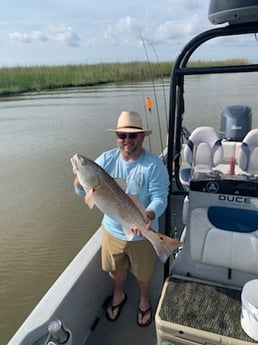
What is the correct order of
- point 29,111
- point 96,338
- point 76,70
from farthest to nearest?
point 76,70, point 29,111, point 96,338

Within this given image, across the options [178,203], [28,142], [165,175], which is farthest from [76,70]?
[165,175]

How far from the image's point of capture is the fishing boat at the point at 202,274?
5.49 feet

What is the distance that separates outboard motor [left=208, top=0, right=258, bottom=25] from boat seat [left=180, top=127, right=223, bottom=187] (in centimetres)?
89

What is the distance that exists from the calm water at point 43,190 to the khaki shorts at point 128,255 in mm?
1542

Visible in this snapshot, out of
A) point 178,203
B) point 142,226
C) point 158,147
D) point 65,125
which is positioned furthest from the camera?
point 65,125

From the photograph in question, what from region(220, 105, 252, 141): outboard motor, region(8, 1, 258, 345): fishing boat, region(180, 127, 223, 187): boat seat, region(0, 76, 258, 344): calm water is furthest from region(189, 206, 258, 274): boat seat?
region(220, 105, 252, 141): outboard motor

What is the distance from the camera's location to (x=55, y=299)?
1.86m

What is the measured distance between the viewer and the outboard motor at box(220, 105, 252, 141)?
4.24 m

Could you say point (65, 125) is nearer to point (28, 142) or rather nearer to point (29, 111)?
point (28, 142)

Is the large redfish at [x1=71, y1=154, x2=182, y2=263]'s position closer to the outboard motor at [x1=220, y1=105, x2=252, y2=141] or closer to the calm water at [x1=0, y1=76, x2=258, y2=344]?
the calm water at [x1=0, y1=76, x2=258, y2=344]

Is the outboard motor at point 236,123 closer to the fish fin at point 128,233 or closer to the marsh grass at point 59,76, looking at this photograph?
the fish fin at point 128,233

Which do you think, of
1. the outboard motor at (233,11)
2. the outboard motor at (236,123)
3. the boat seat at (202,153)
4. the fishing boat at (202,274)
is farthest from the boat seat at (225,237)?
the outboard motor at (236,123)

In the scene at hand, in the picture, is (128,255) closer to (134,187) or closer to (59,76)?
(134,187)

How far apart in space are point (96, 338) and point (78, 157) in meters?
1.33
